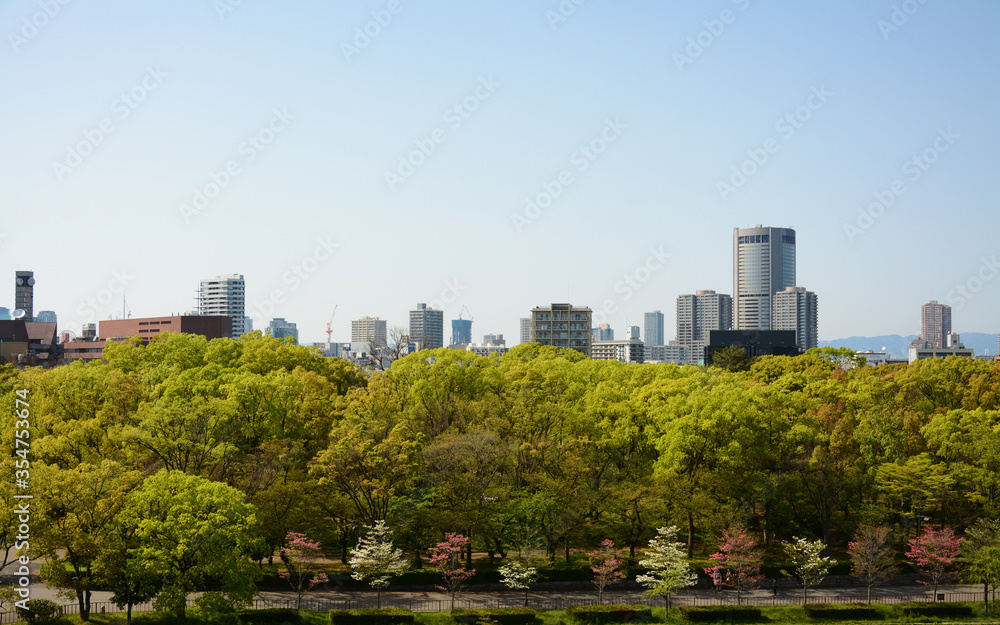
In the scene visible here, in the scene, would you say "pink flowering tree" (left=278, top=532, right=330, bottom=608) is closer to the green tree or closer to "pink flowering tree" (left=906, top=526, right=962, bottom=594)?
the green tree

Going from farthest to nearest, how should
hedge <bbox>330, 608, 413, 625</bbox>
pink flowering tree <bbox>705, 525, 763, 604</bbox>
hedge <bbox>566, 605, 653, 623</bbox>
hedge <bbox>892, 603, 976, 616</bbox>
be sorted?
pink flowering tree <bbox>705, 525, 763, 604</bbox> → hedge <bbox>892, 603, 976, 616</bbox> → hedge <bbox>566, 605, 653, 623</bbox> → hedge <bbox>330, 608, 413, 625</bbox>

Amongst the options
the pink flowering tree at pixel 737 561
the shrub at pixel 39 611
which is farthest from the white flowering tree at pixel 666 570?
the shrub at pixel 39 611

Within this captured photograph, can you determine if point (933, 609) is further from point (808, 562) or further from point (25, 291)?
point (25, 291)

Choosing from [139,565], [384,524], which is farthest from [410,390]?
[139,565]

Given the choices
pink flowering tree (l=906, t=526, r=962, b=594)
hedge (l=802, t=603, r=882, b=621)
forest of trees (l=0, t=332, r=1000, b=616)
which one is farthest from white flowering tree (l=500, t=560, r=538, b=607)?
pink flowering tree (l=906, t=526, r=962, b=594)

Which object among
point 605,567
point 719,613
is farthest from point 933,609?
point 605,567

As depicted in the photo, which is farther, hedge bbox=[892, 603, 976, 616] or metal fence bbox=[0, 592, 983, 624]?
hedge bbox=[892, 603, 976, 616]

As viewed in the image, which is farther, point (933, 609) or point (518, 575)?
point (933, 609)

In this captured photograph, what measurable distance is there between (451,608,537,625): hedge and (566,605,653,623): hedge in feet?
7.05

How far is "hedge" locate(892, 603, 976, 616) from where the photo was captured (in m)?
39.9

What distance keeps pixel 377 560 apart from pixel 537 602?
825 cm

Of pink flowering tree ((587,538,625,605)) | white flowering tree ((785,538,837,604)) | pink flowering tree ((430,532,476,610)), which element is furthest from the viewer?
white flowering tree ((785,538,837,604))

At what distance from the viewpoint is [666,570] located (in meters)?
39.6

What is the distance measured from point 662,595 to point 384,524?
14552 millimetres
